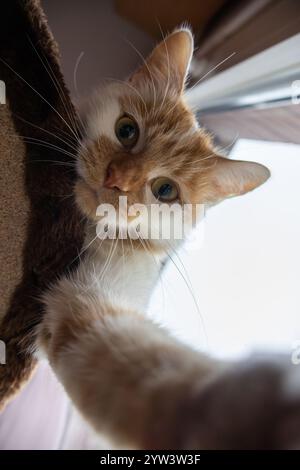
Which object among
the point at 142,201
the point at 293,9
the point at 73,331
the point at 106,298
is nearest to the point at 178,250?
the point at 142,201

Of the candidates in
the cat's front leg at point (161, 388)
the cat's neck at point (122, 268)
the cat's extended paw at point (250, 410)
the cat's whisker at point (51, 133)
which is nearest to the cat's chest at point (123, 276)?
the cat's neck at point (122, 268)

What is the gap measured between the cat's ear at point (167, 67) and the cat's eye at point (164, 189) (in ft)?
0.78

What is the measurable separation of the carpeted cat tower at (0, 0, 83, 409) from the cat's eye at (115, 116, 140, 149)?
12 cm

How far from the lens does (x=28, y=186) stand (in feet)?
2.49

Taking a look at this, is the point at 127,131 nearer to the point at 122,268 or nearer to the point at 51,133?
the point at 51,133

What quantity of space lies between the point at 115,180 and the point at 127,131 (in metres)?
0.15

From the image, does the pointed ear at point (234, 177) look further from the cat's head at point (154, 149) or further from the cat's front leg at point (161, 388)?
the cat's front leg at point (161, 388)

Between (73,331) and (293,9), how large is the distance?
1.05 m

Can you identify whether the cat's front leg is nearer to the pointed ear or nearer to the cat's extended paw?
the cat's extended paw

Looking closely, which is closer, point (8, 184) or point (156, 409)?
point (156, 409)

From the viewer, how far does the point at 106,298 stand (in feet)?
2.28

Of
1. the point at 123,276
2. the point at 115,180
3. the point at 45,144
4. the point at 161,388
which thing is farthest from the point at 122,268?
the point at 161,388
